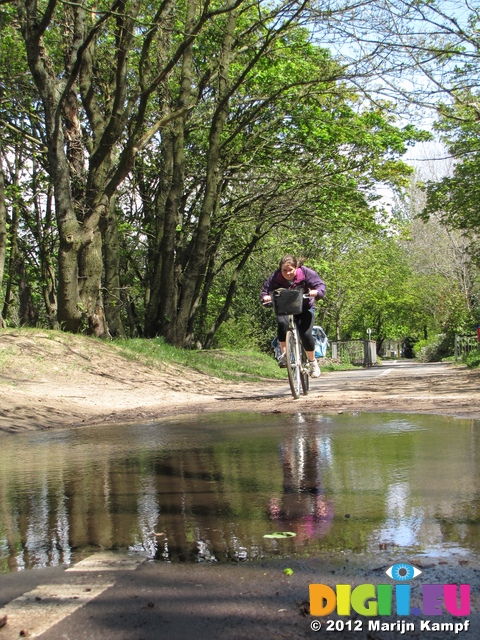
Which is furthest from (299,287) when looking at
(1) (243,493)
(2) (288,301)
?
(1) (243,493)

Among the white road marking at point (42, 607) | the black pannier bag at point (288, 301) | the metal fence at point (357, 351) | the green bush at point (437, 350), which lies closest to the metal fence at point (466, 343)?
the metal fence at point (357, 351)

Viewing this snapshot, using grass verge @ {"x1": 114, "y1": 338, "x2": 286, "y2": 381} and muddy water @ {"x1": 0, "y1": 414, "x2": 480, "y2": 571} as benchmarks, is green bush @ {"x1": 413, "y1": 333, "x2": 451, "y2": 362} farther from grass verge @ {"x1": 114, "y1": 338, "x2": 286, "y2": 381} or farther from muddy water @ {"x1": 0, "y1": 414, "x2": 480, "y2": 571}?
muddy water @ {"x1": 0, "y1": 414, "x2": 480, "y2": 571}

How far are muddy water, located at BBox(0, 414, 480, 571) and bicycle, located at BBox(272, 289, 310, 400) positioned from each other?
10.1 feet

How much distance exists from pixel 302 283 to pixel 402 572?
25.1ft

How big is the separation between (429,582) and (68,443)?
4701 millimetres

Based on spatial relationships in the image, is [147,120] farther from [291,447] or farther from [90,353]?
[291,447]

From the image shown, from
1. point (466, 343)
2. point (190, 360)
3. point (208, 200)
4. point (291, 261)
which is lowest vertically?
point (466, 343)

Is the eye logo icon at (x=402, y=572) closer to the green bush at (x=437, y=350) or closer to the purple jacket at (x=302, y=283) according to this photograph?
→ the purple jacket at (x=302, y=283)

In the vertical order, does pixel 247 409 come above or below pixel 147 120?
below

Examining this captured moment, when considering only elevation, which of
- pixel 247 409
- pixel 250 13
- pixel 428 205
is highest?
pixel 250 13

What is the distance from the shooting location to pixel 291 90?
72.9ft

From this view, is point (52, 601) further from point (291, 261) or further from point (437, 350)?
point (437, 350)

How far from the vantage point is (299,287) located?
32.7ft

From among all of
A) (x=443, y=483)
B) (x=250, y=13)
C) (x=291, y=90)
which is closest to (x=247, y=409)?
(x=443, y=483)
